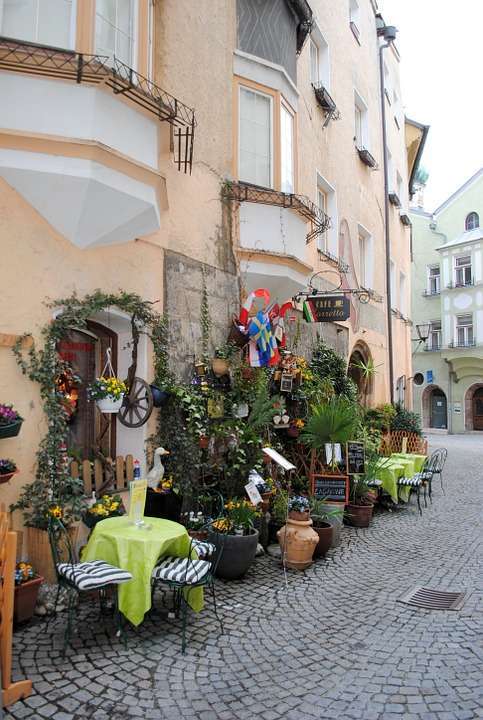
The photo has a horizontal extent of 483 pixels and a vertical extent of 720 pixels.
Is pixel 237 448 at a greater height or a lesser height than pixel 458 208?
lesser

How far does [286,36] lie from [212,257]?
436 centimetres

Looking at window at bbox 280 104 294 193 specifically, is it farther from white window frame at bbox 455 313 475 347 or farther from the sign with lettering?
white window frame at bbox 455 313 475 347

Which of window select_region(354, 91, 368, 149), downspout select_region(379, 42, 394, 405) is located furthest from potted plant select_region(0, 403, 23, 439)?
downspout select_region(379, 42, 394, 405)

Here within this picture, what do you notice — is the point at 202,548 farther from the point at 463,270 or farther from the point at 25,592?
the point at 463,270

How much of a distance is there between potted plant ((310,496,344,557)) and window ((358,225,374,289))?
9.63 metres

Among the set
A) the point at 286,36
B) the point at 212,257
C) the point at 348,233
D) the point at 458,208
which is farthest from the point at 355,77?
the point at 458,208

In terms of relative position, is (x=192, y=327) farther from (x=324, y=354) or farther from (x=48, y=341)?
(x=324, y=354)

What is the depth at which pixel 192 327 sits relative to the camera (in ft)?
24.7

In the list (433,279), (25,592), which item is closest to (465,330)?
(433,279)

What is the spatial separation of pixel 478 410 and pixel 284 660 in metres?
30.4

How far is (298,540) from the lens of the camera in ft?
20.2

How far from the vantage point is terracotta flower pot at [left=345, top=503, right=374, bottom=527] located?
8.25 metres

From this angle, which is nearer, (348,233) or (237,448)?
(237,448)

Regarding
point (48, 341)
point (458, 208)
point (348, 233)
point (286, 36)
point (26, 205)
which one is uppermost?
point (458, 208)
